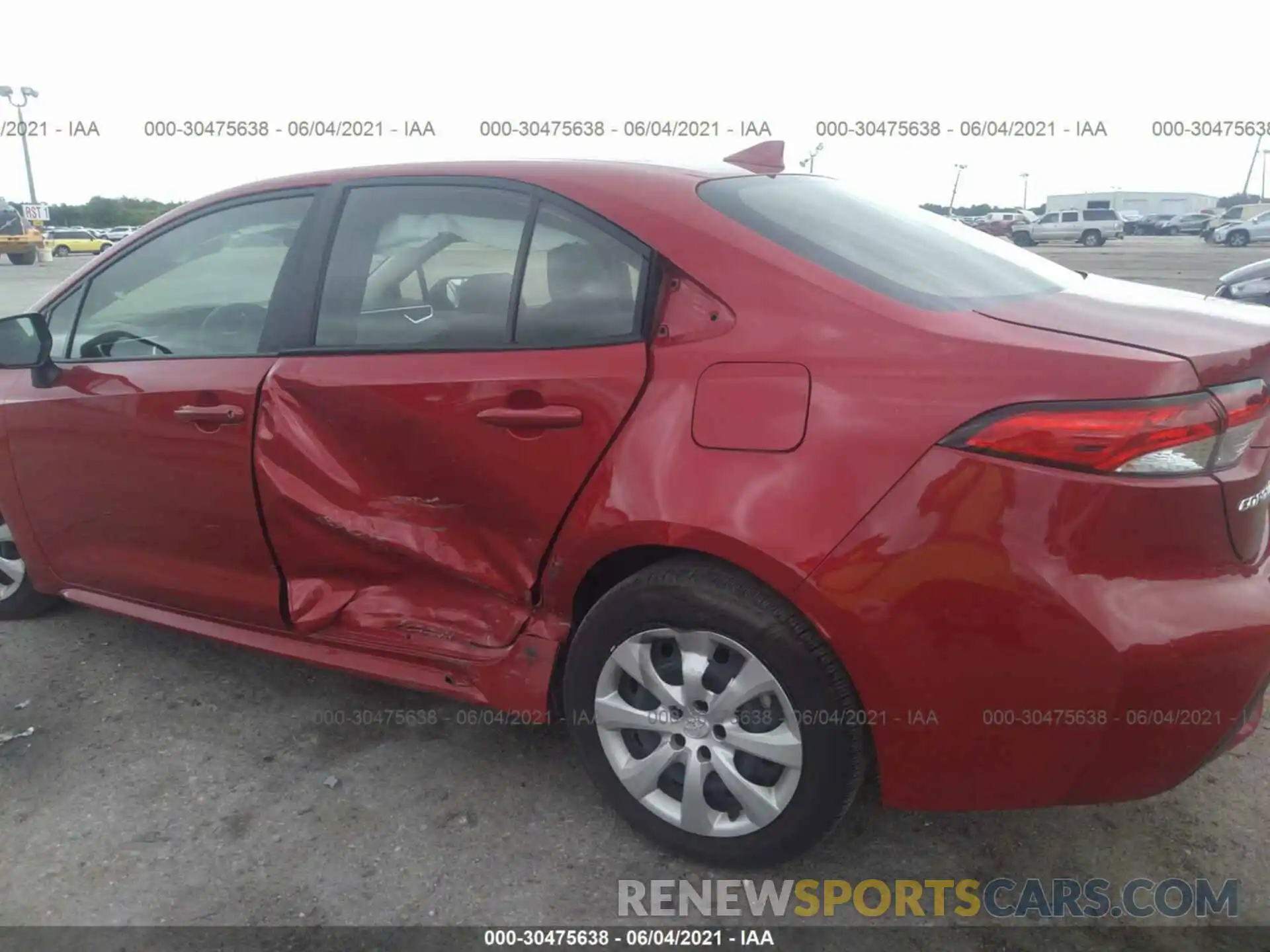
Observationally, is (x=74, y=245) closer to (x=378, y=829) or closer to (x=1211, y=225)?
(x=378, y=829)

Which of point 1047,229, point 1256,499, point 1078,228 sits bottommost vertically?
point 1047,229

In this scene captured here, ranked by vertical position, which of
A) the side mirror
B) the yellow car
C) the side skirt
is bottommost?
the yellow car

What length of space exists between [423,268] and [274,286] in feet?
1.56

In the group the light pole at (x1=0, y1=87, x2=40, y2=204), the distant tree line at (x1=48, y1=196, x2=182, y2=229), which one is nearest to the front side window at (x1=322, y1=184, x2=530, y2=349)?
the light pole at (x1=0, y1=87, x2=40, y2=204)

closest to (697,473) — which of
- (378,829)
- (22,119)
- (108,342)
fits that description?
(378,829)

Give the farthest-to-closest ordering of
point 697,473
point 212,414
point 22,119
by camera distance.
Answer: point 22,119, point 212,414, point 697,473

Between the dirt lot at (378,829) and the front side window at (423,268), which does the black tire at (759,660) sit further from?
the front side window at (423,268)

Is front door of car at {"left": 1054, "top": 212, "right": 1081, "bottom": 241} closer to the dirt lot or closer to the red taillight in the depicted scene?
the dirt lot

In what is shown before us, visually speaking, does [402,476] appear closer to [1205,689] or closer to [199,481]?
[199,481]

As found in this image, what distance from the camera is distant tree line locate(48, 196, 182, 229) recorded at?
198 feet

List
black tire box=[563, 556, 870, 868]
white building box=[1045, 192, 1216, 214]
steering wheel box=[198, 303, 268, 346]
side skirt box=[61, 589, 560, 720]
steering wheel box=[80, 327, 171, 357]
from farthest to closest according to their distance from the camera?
white building box=[1045, 192, 1216, 214] < steering wheel box=[80, 327, 171, 357] < steering wheel box=[198, 303, 268, 346] < side skirt box=[61, 589, 560, 720] < black tire box=[563, 556, 870, 868]

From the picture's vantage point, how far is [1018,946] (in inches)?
81.1

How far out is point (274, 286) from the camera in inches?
108

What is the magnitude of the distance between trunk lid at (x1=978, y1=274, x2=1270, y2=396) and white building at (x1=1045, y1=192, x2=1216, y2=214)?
7605 centimetres
